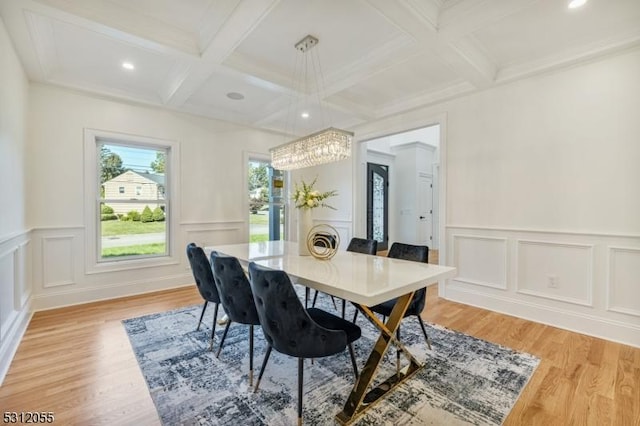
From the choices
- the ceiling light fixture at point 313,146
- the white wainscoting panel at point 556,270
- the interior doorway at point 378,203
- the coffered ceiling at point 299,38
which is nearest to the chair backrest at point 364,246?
the ceiling light fixture at point 313,146

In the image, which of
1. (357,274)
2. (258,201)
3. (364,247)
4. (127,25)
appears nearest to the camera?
(357,274)

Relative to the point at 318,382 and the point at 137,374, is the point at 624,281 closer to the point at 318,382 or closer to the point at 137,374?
the point at 318,382

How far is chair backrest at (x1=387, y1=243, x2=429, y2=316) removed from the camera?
230 centimetres

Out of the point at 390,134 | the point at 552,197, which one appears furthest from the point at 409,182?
the point at 552,197

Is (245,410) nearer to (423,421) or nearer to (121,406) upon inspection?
(121,406)

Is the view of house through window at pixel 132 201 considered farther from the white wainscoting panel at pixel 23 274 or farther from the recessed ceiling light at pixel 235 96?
the recessed ceiling light at pixel 235 96

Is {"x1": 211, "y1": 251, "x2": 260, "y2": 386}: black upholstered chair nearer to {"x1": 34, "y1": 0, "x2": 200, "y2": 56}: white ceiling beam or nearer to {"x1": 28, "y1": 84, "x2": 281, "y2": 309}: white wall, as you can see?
{"x1": 34, "y1": 0, "x2": 200, "y2": 56}: white ceiling beam

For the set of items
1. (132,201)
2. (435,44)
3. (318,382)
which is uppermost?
(435,44)

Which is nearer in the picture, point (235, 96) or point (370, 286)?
point (370, 286)

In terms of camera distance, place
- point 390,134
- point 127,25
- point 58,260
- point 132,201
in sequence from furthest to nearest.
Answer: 1. point 390,134
2. point 132,201
3. point 58,260
4. point 127,25

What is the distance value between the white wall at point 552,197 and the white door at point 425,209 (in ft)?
11.9

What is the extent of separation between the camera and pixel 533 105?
3145mm

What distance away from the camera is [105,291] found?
12.4 ft

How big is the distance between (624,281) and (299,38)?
3607mm
